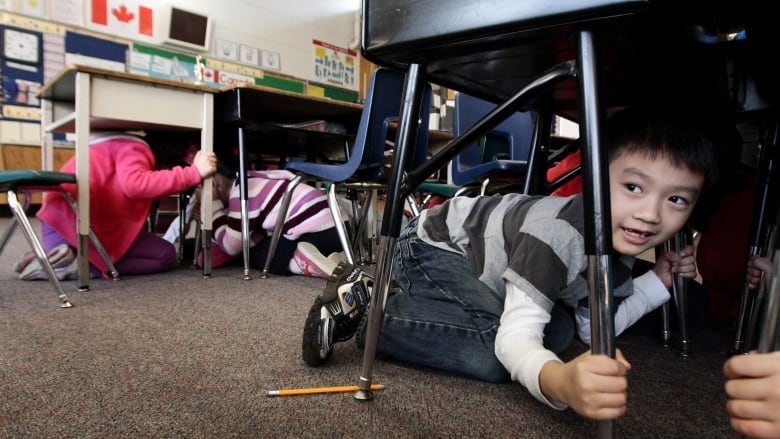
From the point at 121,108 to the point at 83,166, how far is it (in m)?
0.23

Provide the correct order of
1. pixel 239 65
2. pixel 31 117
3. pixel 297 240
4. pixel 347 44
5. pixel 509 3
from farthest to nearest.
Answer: pixel 347 44 < pixel 239 65 < pixel 31 117 < pixel 297 240 < pixel 509 3

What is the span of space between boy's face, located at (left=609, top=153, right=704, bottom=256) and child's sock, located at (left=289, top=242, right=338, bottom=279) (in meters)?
1.18

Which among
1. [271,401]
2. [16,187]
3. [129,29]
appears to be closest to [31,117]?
[129,29]

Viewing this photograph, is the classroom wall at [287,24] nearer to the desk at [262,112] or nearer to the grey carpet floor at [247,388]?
the desk at [262,112]

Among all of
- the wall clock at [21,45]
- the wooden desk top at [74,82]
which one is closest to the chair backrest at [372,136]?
the wooden desk top at [74,82]

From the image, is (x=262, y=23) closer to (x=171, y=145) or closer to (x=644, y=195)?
(x=171, y=145)

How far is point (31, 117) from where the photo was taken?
404cm

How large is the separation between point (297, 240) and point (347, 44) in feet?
15.7

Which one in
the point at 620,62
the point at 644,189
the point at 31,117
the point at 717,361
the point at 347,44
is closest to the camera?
the point at 620,62

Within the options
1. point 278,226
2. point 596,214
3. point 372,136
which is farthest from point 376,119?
point 596,214

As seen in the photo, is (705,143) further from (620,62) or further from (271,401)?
(271,401)

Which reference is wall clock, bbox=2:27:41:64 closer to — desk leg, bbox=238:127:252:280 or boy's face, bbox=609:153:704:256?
desk leg, bbox=238:127:252:280

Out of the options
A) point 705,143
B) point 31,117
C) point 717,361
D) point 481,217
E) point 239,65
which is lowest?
point 717,361

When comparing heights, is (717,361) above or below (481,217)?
below
